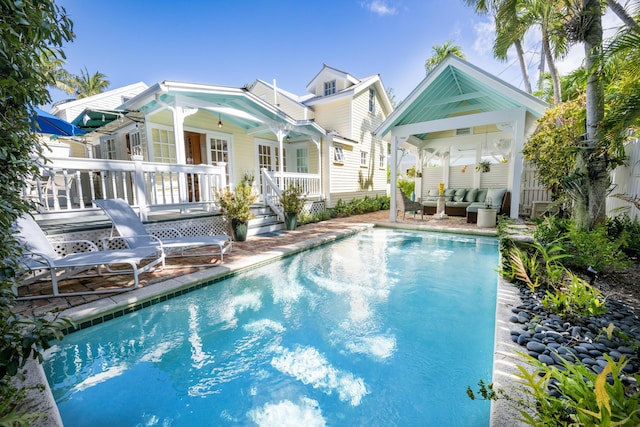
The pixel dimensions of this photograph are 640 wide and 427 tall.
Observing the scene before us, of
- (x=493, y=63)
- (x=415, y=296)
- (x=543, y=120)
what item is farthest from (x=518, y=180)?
(x=493, y=63)

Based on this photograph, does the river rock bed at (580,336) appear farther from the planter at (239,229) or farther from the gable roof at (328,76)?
the gable roof at (328,76)

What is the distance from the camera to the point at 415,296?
3.90 meters

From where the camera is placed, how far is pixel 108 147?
10750mm

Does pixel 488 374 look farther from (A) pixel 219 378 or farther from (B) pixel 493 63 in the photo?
(B) pixel 493 63

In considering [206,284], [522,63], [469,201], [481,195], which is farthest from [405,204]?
[522,63]

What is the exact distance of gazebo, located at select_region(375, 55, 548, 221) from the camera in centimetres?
762

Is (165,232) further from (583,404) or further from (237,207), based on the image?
(583,404)

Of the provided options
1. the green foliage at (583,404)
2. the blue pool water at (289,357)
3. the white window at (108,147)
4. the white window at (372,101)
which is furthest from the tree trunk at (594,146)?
the white window at (108,147)

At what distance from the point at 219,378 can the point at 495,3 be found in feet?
44.1

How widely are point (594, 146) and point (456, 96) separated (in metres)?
5.69

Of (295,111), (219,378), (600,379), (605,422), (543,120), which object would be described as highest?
(295,111)

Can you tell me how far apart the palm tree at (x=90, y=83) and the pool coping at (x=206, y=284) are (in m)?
32.5

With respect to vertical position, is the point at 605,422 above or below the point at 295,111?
below

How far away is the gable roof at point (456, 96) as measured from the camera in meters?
7.30
